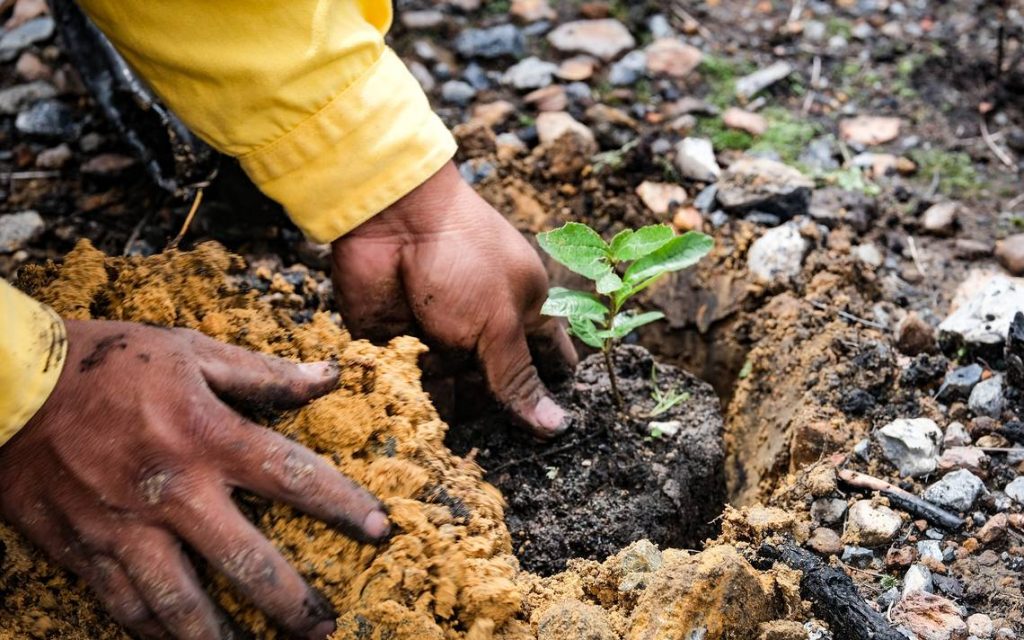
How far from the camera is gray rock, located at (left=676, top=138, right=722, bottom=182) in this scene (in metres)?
2.80

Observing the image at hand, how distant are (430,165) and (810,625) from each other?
1191 millimetres

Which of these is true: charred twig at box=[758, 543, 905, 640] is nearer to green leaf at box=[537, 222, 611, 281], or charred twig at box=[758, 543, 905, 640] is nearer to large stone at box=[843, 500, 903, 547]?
large stone at box=[843, 500, 903, 547]

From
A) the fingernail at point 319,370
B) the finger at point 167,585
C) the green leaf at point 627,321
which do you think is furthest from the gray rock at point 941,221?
the finger at point 167,585

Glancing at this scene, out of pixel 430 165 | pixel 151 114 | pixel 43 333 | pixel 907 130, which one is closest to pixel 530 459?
pixel 430 165

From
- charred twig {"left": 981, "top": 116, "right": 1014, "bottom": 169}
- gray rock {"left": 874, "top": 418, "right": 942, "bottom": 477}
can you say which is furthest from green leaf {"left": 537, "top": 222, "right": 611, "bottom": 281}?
charred twig {"left": 981, "top": 116, "right": 1014, "bottom": 169}

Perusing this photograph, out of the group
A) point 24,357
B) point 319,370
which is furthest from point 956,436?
point 24,357

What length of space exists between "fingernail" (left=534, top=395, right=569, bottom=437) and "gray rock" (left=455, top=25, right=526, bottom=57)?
5.29 feet

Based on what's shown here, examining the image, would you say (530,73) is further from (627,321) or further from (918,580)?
(918,580)

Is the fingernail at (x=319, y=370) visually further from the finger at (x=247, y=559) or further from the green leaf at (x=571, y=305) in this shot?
the green leaf at (x=571, y=305)

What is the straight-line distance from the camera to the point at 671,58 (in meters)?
3.25

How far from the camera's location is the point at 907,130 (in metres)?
2.97

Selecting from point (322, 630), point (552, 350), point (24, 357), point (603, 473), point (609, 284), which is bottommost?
point (603, 473)

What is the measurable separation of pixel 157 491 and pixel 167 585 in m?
0.15

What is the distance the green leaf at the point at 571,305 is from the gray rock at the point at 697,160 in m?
1.04
